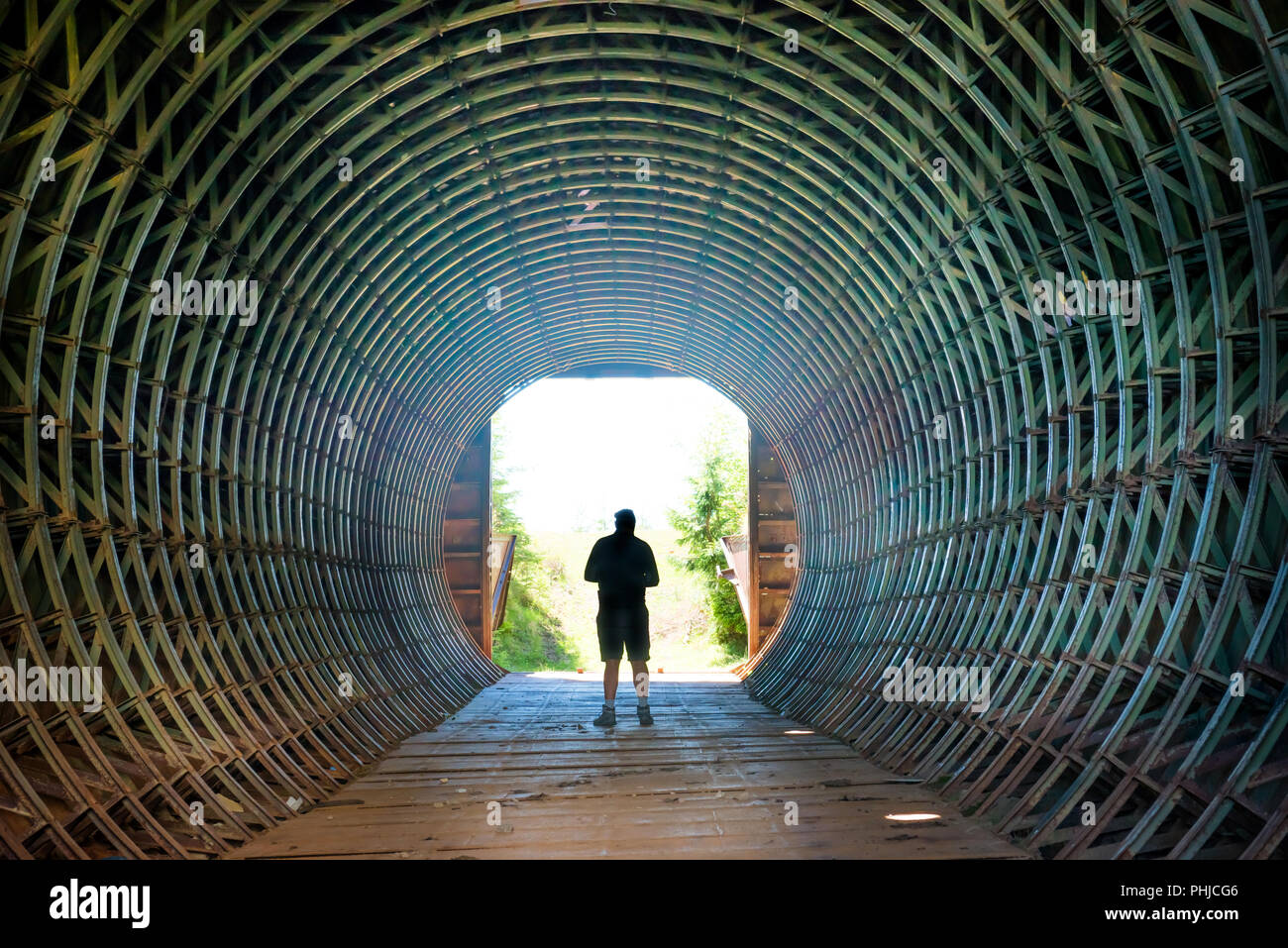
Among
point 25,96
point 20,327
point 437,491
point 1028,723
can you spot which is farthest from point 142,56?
point 437,491

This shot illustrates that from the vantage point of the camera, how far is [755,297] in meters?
16.3

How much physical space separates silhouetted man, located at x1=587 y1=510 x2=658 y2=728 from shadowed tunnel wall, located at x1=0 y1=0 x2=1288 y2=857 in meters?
2.89

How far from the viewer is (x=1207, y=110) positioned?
576cm

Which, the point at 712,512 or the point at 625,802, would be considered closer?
the point at 625,802

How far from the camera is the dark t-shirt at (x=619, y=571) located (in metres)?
12.7

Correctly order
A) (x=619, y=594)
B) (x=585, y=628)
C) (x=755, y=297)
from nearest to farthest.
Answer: (x=619, y=594)
(x=755, y=297)
(x=585, y=628)

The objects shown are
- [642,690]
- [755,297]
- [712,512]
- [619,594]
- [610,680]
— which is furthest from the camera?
[712,512]

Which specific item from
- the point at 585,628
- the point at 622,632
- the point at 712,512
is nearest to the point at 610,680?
the point at 622,632

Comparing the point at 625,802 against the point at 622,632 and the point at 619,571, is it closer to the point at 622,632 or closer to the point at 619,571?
the point at 622,632

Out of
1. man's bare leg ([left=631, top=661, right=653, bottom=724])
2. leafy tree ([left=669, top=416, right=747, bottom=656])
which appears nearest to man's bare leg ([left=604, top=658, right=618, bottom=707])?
man's bare leg ([left=631, top=661, right=653, bottom=724])

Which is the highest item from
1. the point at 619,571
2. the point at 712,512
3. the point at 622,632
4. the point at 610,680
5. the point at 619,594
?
the point at 712,512

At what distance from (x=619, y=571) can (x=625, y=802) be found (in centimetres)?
467

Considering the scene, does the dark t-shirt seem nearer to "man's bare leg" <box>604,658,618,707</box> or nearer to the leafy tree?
"man's bare leg" <box>604,658,618,707</box>
